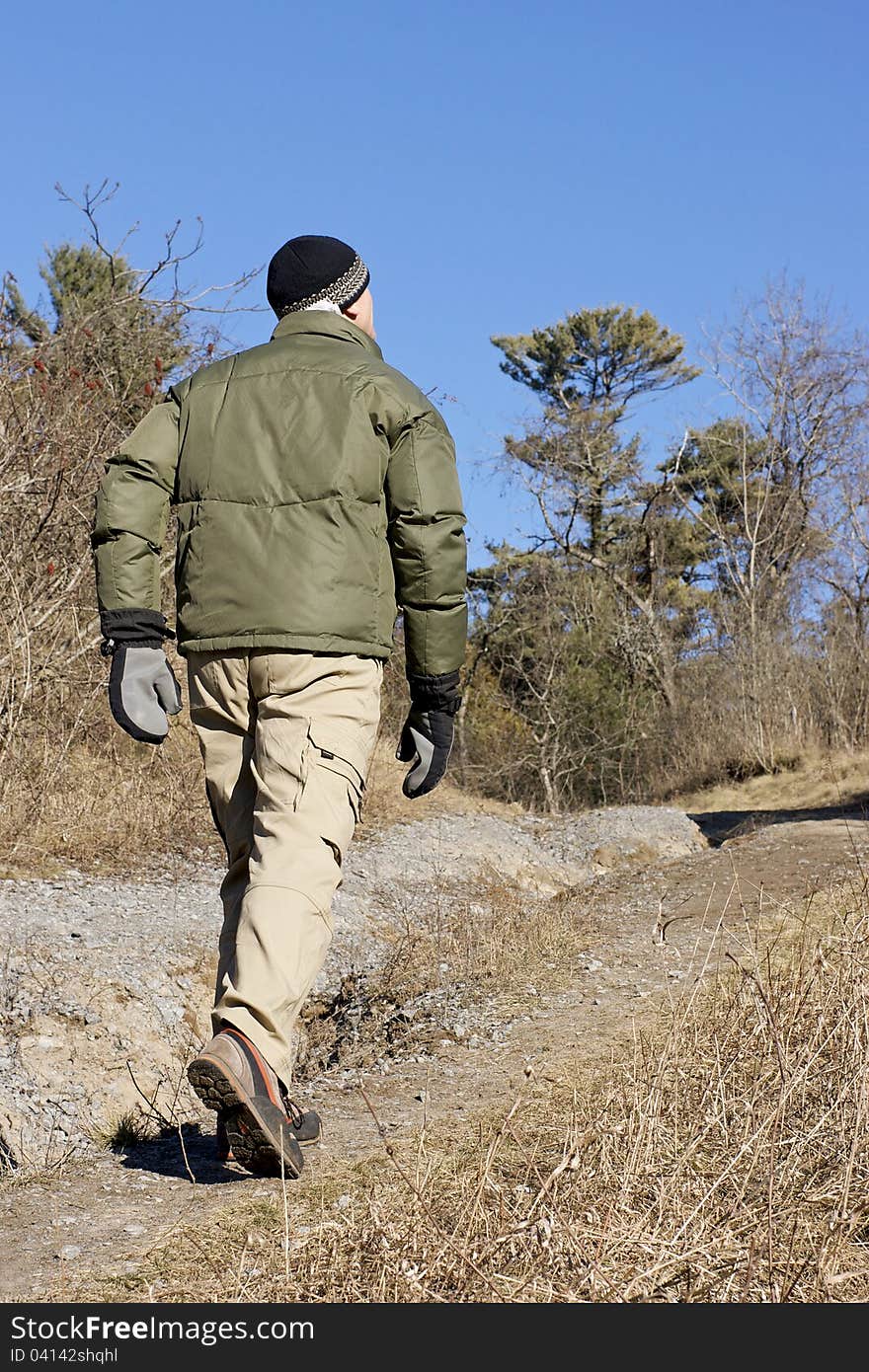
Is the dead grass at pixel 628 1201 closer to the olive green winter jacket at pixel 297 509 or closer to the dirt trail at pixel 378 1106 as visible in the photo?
the dirt trail at pixel 378 1106

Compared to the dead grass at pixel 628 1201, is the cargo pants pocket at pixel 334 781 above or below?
above

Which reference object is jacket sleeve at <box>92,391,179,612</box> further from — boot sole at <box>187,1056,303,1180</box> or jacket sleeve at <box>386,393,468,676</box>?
boot sole at <box>187,1056,303,1180</box>

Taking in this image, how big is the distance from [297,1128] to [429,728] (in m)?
1.03

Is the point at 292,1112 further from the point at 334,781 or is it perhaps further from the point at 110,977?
the point at 110,977

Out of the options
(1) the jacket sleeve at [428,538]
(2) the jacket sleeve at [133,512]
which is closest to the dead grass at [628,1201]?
(1) the jacket sleeve at [428,538]

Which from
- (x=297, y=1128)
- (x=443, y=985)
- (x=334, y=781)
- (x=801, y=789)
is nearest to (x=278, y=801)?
(x=334, y=781)

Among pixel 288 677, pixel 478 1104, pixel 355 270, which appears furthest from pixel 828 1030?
pixel 355 270

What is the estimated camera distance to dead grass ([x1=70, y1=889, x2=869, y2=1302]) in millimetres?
2119

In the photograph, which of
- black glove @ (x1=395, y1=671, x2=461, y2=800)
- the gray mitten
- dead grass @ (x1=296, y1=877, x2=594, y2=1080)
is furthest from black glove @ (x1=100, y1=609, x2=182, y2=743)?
dead grass @ (x1=296, y1=877, x2=594, y2=1080)

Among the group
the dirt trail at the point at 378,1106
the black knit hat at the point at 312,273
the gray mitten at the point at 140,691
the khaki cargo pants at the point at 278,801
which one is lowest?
the dirt trail at the point at 378,1106

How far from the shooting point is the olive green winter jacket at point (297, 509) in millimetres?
3115

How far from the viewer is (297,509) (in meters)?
3.13

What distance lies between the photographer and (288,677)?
310 cm

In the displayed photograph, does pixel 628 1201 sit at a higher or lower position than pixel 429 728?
lower
